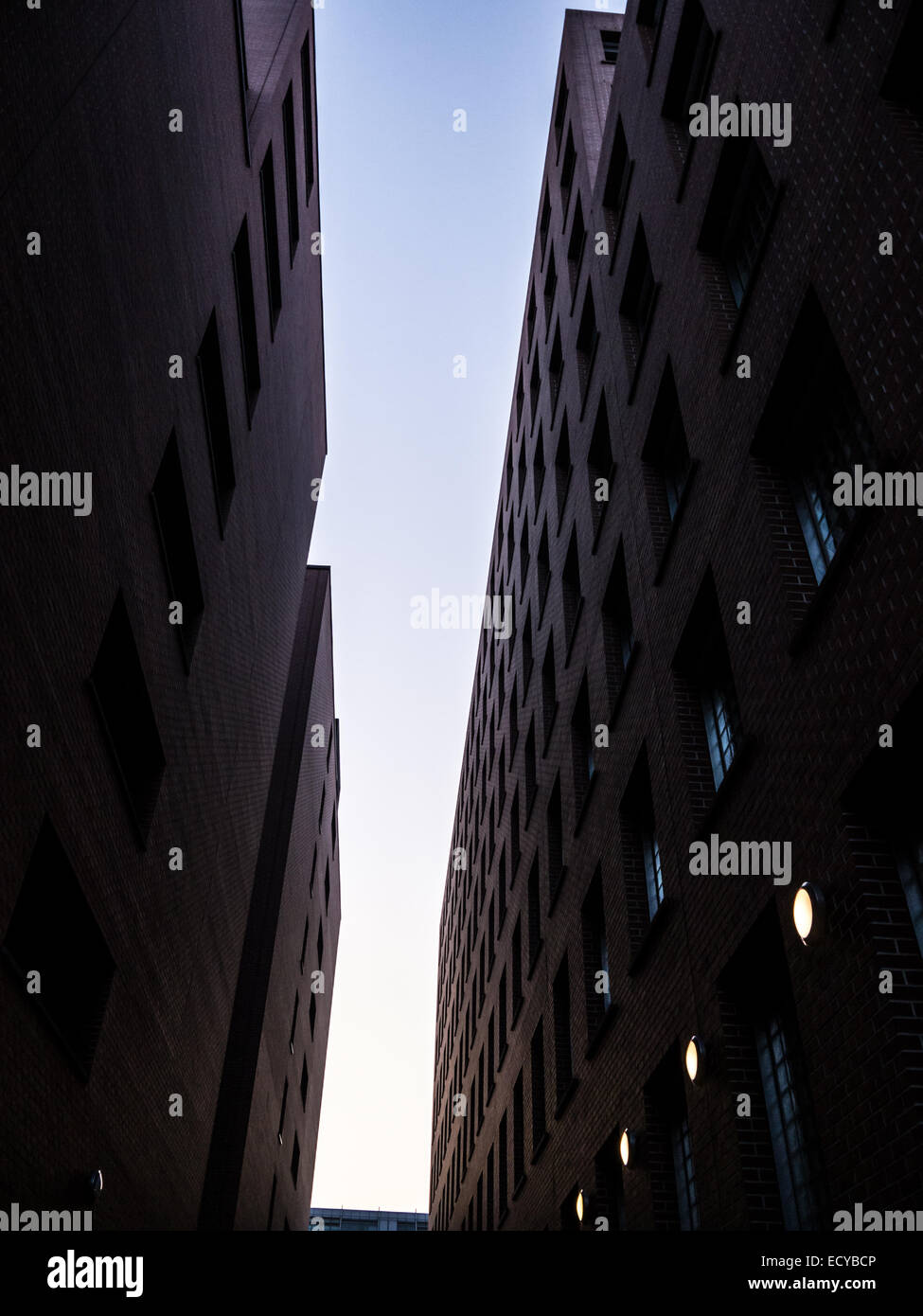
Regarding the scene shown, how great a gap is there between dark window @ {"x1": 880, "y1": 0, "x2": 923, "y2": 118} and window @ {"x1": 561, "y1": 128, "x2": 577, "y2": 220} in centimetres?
1854

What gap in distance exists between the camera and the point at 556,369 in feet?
84.1

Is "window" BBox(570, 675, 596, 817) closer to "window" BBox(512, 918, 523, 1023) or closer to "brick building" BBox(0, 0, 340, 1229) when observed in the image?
"brick building" BBox(0, 0, 340, 1229)

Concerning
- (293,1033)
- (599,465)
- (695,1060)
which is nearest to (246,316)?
(599,465)

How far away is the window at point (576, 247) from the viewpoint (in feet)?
77.8

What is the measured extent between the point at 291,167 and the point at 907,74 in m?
17.1

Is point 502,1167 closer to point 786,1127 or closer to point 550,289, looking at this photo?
point 786,1127

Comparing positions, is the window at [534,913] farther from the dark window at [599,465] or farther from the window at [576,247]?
the window at [576,247]

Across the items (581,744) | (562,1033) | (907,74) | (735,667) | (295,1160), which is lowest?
(562,1033)

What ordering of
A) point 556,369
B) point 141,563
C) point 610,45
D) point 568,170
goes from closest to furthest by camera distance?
point 141,563 → point 556,369 → point 568,170 → point 610,45

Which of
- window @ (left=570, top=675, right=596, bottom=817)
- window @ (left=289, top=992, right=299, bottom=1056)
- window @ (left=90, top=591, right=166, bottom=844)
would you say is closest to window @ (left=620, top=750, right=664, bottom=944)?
window @ (left=570, top=675, right=596, bottom=817)

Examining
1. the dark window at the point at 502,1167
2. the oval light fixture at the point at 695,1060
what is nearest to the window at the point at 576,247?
the oval light fixture at the point at 695,1060

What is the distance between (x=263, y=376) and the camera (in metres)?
20.2

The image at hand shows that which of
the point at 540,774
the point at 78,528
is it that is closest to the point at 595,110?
the point at 540,774
